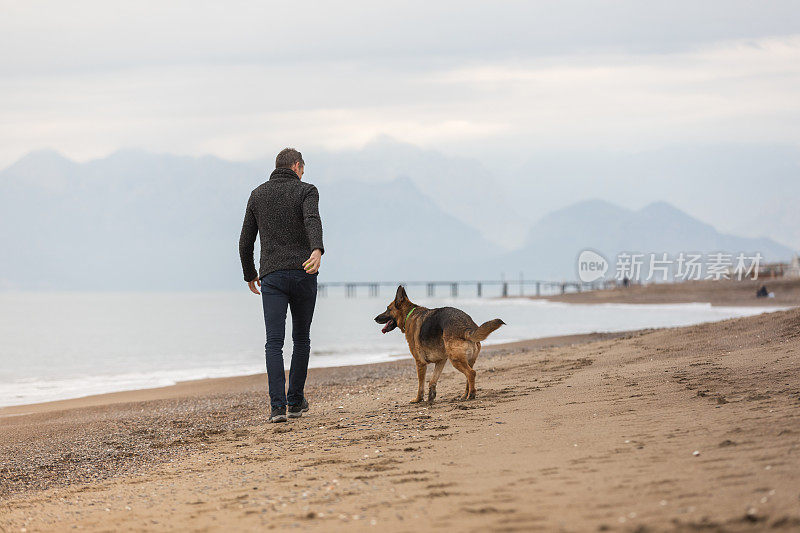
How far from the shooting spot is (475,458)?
18.0 ft

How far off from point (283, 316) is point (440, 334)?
154 cm

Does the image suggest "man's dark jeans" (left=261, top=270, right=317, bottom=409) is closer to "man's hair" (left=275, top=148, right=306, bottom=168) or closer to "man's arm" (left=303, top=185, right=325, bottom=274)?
"man's arm" (left=303, top=185, right=325, bottom=274)

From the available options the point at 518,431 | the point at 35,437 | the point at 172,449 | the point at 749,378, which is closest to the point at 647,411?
the point at 518,431

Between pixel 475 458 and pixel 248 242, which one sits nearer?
pixel 475 458

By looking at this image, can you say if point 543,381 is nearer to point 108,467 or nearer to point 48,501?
point 108,467

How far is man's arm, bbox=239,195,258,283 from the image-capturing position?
26.2ft

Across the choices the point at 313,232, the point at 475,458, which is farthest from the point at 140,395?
the point at 475,458

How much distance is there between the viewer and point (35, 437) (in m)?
9.89

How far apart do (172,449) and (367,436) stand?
213 centimetres

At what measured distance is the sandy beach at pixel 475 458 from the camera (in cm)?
405

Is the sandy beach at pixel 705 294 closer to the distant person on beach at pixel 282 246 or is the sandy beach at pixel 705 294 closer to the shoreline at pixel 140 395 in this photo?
the shoreline at pixel 140 395

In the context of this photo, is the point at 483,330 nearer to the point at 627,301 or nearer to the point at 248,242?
the point at 248,242

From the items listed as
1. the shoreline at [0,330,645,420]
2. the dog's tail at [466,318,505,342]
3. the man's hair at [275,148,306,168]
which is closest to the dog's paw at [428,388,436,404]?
the dog's tail at [466,318,505,342]

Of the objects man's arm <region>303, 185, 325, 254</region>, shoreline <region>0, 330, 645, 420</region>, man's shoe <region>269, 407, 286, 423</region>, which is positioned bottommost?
shoreline <region>0, 330, 645, 420</region>
